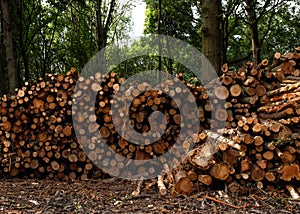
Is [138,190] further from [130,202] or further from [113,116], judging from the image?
[113,116]

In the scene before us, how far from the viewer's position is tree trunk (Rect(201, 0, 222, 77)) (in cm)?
754

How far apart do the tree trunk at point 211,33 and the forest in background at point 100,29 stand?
134 inches

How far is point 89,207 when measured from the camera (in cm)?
376

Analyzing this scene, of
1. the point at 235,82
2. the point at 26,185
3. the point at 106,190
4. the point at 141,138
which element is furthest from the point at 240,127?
the point at 26,185

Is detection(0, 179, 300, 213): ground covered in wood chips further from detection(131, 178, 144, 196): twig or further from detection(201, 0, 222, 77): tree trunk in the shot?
detection(201, 0, 222, 77): tree trunk

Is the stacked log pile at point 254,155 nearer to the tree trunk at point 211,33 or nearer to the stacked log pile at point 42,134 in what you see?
the stacked log pile at point 42,134

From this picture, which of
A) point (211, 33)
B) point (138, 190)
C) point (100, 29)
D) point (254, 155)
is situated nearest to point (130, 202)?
point (138, 190)

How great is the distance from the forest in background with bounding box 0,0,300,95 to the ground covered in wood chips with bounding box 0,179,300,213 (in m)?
5.91

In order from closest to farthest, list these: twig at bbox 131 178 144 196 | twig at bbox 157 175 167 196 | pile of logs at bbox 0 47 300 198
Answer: twig at bbox 157 175 167 196 < twig at bbox 131 178 144 196 < pile of logs at bbox 0 47 300 198

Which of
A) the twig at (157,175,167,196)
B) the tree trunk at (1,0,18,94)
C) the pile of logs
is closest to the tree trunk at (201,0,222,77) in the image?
the pile of logs

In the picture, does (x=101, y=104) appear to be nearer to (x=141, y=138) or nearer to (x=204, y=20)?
(x=141, y=138)

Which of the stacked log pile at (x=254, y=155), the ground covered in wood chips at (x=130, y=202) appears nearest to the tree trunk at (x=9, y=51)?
the ground covered in wood chips at (x=130, y=202)

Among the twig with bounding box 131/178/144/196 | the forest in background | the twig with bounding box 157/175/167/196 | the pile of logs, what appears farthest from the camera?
the forest in background

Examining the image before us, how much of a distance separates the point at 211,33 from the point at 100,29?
18.9 feet
